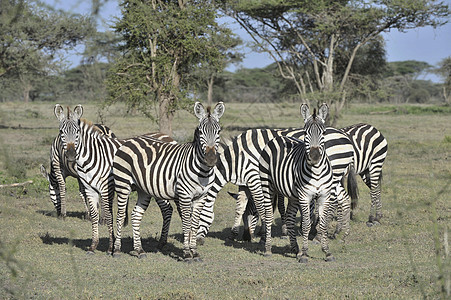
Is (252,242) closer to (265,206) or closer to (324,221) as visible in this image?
(265,206)

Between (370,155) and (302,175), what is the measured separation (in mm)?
3724

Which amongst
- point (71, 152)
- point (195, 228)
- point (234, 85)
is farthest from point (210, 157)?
point (234, 85)

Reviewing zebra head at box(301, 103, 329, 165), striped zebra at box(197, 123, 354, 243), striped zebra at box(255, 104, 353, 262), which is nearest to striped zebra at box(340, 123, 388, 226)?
striped zebra at box(197, 123, 354, 243)

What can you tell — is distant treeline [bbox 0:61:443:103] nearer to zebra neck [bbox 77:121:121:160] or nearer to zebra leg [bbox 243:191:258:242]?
zebra leg [bbox 243:191:258:242]

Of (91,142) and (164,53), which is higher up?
(164,53)

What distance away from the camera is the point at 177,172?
286 inches

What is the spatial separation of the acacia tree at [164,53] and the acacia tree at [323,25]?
17.8 feet

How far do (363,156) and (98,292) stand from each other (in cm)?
635

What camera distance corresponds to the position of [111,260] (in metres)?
7.34

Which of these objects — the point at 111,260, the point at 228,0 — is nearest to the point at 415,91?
the point at 228,0

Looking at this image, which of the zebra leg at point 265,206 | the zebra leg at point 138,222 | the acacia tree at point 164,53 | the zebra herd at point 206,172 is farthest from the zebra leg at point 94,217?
the acacia tree at point 164,53

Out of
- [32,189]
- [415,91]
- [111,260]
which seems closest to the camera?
[111,260]

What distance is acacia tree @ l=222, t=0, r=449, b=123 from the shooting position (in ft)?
78.2

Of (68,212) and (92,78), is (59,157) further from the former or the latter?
(92,78)
